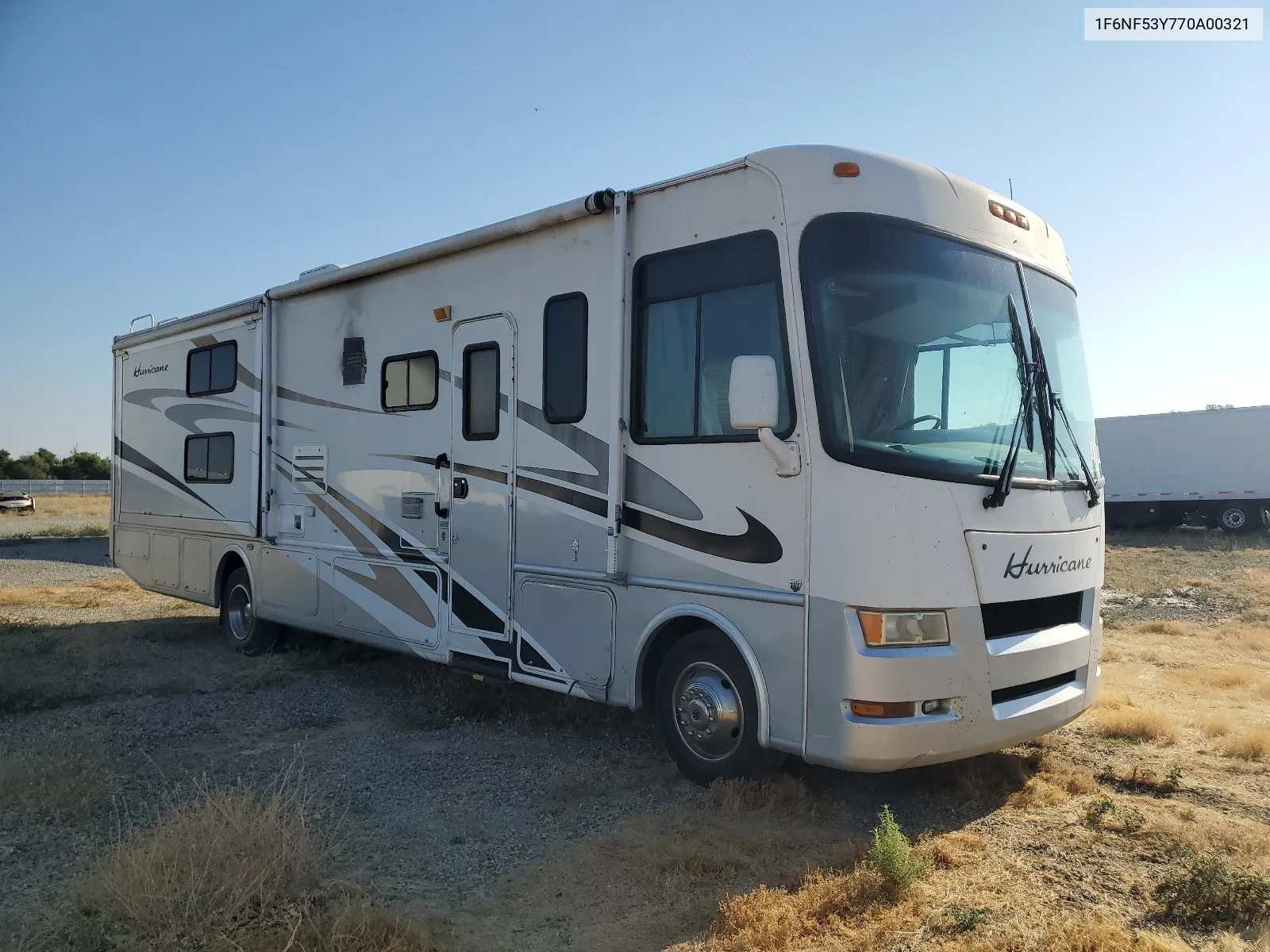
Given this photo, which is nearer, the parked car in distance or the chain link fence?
the parked car in distance

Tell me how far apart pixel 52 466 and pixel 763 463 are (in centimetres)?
6980

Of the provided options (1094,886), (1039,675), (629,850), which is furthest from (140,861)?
(1039,675)

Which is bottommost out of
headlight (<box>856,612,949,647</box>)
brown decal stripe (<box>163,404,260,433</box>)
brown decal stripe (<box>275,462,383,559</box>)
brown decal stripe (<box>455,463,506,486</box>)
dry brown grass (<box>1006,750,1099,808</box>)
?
dry brown grass (<box>1006,750,1099,808</box>)

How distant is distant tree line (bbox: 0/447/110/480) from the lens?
61.7 meters

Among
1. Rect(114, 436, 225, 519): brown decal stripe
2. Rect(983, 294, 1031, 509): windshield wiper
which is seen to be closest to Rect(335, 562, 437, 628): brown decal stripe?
Rect(114, 436, 225, 519): brown decal stripe

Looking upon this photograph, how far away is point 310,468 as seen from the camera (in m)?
8.25

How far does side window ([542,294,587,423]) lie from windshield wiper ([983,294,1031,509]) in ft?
7.57

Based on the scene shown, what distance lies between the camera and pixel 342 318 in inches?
311

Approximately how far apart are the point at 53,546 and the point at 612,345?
21927mm

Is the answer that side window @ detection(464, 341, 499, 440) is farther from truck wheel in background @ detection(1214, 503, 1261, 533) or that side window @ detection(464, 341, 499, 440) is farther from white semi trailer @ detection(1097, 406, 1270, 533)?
truck wheel in background @ detection(1214, 503, 1261, 533)

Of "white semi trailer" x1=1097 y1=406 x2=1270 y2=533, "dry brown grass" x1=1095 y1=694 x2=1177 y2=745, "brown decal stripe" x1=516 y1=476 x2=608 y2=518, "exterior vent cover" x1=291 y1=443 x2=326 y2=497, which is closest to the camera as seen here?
"brown decal stripe" x1=516 y1=476 x2=608 y2=518

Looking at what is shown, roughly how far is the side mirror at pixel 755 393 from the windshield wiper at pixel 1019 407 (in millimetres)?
1113

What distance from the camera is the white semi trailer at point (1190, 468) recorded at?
2273cm

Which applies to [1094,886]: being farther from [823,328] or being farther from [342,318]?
[342,318]
